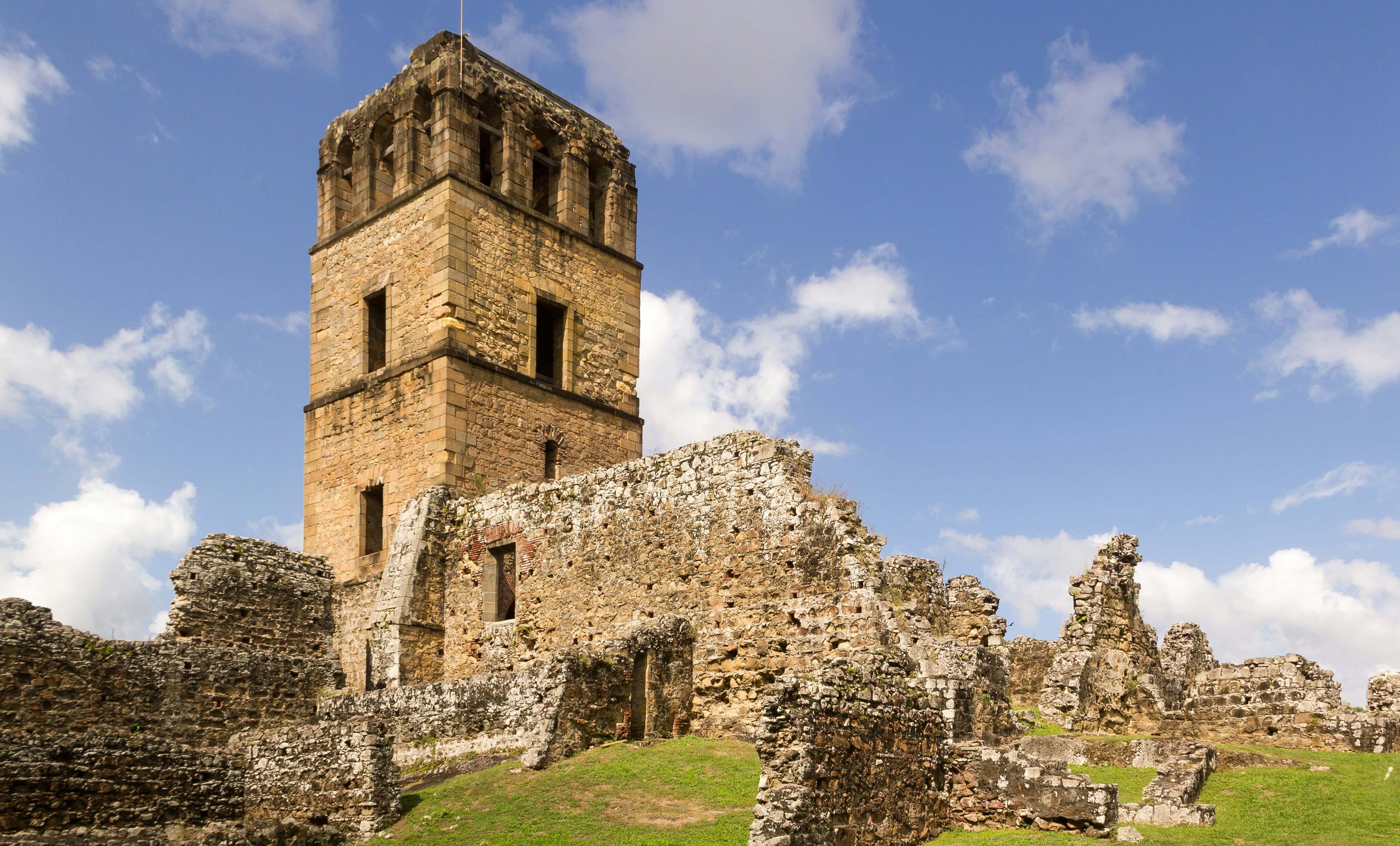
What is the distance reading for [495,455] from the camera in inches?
781

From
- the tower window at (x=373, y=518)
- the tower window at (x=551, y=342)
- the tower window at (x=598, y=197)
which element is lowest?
the tower window at (x=373, y=518)

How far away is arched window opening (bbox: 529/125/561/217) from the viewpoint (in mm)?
22703

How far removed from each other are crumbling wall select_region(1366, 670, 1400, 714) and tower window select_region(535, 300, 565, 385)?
44.6 ft

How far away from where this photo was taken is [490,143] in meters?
22.4

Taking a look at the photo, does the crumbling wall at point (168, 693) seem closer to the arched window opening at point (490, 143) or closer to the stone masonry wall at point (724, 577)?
the stone masonry wall at point (724, 577)

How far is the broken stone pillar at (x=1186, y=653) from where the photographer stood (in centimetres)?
1986

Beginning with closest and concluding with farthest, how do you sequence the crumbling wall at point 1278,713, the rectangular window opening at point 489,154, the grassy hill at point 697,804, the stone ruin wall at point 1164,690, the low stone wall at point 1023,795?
the grassy hill at point 697,804 < the low stone wall at point 1023,795 < the crumbling wall at point 1278,713 < the stone ruin wall at point 1164,690 < the rectangular window opening at point 489,154

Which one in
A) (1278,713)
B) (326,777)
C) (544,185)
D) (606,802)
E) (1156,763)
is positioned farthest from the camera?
(544,185)

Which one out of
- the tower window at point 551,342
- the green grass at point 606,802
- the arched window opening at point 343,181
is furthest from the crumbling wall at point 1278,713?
the arched window opening at point 343,181

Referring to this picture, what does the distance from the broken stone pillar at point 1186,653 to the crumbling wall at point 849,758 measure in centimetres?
920

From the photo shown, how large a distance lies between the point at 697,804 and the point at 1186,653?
40.5 ft

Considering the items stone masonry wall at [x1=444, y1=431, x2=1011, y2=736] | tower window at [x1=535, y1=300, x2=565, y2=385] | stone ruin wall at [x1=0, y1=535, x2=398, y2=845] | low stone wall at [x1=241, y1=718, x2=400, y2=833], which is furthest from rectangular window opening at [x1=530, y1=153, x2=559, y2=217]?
low stone wall at [x1=241, y1=718, x2=400, y2=833]

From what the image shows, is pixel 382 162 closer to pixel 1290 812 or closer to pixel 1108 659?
pixel 1108 659

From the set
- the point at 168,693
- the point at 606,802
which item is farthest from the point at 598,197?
the point at 606,802
